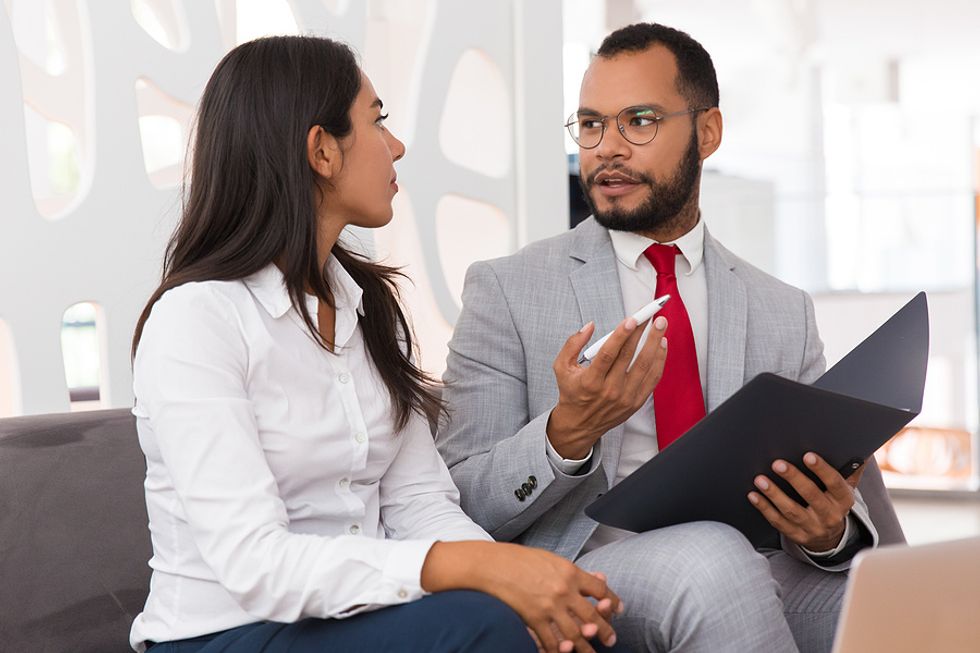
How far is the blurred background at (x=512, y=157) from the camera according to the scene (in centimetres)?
215

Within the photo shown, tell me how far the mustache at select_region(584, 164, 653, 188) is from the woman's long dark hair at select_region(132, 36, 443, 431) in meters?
0.57

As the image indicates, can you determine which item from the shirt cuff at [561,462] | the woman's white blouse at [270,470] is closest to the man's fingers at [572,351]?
the shirt cuff at [561,462]

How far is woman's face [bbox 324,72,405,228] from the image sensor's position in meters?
1.49

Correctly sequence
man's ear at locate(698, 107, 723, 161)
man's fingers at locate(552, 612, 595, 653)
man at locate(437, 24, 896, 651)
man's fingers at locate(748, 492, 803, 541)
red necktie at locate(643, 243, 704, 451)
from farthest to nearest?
man's ear at locate(698, 107, 723, 161)
red necktie at locate(643, 243, 704, 451)
man's fingers at locate(748, 492, 803, 541)
man at locate(437, 24, 896, 651)
man's fingers at locate(552, 612, 595, 653)

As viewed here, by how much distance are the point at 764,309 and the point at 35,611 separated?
3.89ft

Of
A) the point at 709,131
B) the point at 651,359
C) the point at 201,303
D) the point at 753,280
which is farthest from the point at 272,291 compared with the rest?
the point at 709,131

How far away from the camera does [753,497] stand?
1.51 meters

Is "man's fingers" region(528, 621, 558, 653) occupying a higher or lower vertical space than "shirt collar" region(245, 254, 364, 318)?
lower

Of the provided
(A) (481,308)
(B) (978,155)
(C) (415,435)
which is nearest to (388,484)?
(C) (415,435)

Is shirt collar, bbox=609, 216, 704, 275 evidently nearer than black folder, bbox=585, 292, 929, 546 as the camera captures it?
No

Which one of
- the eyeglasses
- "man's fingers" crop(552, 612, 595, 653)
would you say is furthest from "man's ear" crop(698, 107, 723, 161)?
"man's fingers" crop(552, 612, 595, 653)

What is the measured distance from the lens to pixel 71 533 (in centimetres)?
156

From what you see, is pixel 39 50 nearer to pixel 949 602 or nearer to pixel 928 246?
pixel 949 602

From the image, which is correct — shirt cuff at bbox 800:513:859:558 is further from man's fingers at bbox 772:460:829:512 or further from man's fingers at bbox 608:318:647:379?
man's fingers at bbox 608:318:647:379
